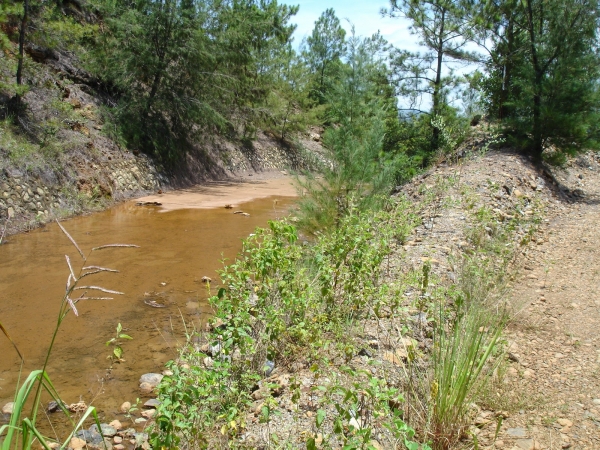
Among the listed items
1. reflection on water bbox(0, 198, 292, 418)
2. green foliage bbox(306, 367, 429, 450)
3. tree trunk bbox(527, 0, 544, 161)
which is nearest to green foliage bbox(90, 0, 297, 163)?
reflection on water bbox(0, 198, 292, 418)

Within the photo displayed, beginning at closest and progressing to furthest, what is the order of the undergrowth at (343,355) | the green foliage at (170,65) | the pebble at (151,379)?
the undergrowth at (343,355), the pebble at (151,379), the green foliage at (170,65)

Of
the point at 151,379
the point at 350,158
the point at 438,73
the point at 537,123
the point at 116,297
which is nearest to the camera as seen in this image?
the point at 151,379

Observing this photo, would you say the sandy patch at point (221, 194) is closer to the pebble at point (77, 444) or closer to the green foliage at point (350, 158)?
the green foliage at point (350, 158)

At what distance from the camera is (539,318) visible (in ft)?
15.5

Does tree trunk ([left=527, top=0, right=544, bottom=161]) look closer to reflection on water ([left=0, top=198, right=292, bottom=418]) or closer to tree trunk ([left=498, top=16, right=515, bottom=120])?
tree trunk ([left=498, top=16, right=515, bottom=120])

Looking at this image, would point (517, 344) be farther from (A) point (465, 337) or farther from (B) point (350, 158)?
(B) point (350, 158)

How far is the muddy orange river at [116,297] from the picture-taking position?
178 inches

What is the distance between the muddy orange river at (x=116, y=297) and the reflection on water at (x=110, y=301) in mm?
10

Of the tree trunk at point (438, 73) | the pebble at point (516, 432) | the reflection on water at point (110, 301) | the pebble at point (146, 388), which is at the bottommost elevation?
the pebble at point (146, 388)

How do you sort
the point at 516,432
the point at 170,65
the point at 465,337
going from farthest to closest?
the point at 170,65 → the point at 465,337 → the point at 516,432

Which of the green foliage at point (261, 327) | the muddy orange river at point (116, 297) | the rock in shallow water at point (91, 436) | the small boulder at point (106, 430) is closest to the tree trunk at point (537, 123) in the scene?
the muddy orange river at point (116, 297)

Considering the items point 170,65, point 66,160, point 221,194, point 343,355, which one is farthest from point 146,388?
point 170,65

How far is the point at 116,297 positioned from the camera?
6336 mm

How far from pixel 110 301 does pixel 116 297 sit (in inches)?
3.5
